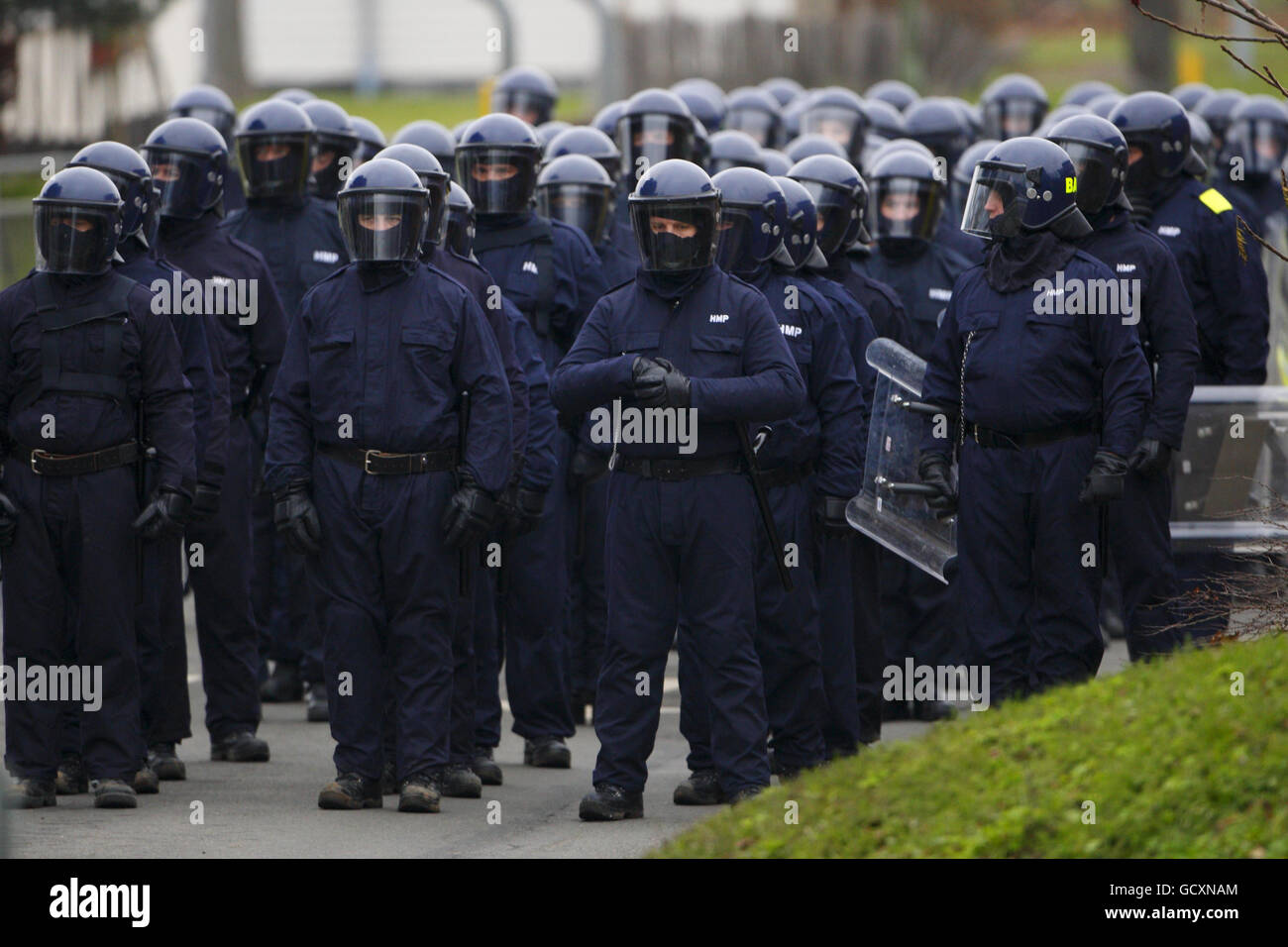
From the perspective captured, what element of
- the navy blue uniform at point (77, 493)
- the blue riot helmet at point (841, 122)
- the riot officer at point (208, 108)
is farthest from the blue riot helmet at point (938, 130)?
the navy blue uniform at point (77, 493)

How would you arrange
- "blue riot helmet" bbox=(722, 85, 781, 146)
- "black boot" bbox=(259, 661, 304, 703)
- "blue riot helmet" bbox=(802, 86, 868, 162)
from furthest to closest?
"blue riot helmet" bbox=(722, 85, 781, 146) < "blue riot helmet" bbox=(802, 86, 868, 162) < "black boot" bbox=(259, 661, 304, 703)

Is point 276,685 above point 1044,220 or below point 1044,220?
below

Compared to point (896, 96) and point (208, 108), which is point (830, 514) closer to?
point (208, 108)

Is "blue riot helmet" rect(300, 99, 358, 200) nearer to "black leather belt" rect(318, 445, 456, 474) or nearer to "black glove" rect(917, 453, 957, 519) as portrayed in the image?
"black leather belt" rect(318, 445, 456, 474)

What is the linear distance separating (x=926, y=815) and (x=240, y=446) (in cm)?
503

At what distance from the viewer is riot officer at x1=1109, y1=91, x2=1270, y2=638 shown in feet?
37.9

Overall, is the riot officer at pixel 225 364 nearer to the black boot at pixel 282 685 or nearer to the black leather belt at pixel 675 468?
the black boot at pixel 282 685

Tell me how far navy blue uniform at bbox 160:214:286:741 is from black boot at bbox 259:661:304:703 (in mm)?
1416

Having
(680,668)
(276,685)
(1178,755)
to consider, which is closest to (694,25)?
(276,685)

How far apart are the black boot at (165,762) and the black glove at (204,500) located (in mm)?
971

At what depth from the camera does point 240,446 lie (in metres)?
11.1

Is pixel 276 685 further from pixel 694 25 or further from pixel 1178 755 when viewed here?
pixel 694 25

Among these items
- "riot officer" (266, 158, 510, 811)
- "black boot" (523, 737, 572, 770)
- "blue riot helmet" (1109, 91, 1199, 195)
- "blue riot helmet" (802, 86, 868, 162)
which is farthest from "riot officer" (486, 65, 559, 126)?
"riot officer" (266, 158, 510, 811)

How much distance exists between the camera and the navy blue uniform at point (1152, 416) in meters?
9.95
